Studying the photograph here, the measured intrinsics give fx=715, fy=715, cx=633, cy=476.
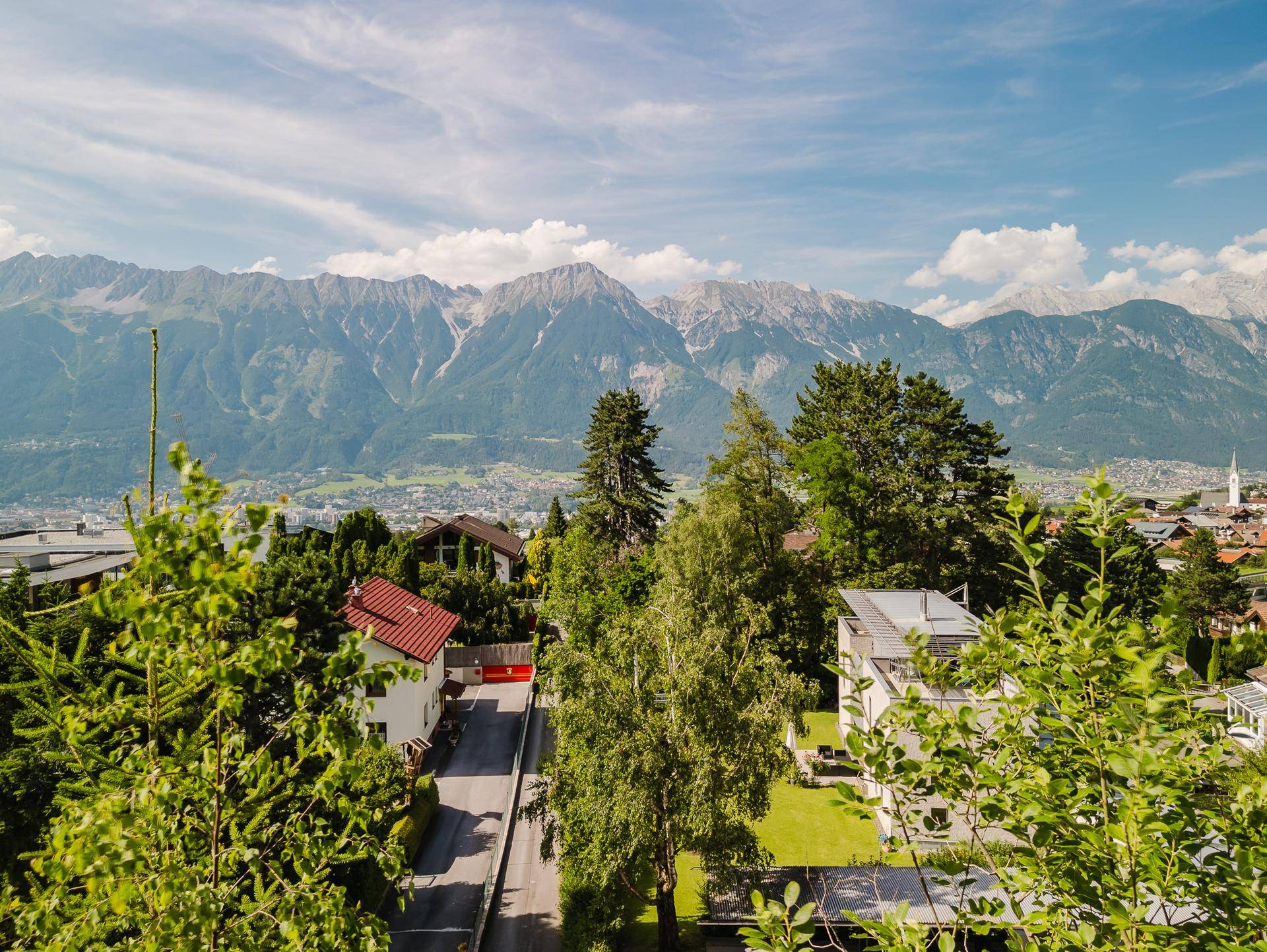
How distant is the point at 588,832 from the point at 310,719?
12.5 metres

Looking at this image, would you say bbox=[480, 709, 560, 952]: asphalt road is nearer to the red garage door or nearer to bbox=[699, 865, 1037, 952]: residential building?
bbox=[699, 865, 1037, 952]: residential building

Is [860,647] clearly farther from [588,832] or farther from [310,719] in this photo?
[310,719]

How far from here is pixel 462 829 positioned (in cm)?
2216

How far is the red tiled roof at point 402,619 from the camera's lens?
25.9m

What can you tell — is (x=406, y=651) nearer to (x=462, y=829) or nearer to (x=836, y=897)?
(x=462, y=829)

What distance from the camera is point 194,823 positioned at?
4.10m

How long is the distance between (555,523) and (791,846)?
42.0m

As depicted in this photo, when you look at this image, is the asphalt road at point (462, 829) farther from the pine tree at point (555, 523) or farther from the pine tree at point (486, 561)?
the pine tree at point (555, 523)

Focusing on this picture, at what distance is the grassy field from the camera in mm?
17359

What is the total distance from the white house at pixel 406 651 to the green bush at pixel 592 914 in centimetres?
846

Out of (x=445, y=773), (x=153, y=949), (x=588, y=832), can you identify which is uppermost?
(x=153, y=949)

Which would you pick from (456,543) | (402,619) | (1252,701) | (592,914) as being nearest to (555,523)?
(456,543)

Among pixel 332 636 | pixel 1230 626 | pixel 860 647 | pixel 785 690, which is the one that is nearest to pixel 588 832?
pixel 785 690

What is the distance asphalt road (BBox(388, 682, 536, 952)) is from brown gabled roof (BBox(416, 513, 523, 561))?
1953cm
